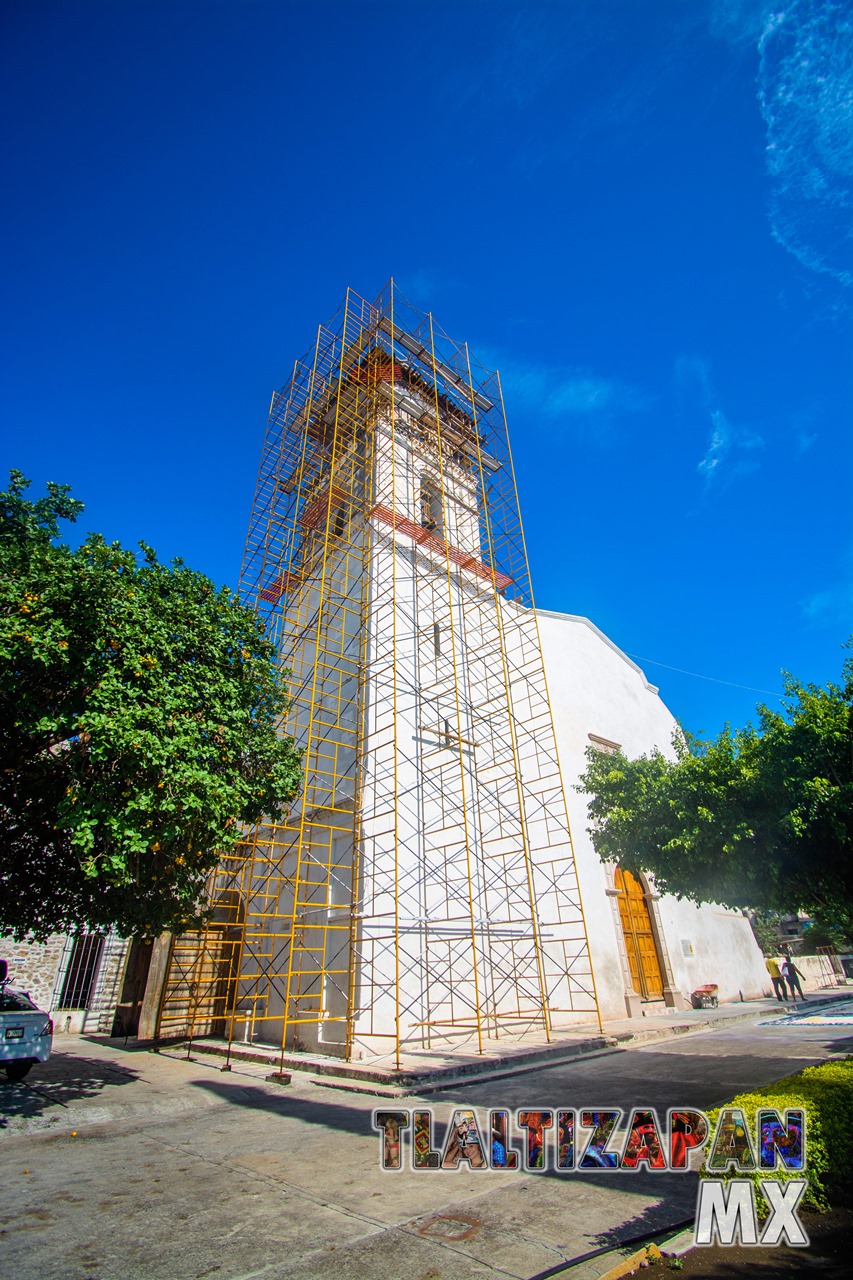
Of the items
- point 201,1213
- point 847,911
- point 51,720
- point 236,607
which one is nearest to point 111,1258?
point 201,1213

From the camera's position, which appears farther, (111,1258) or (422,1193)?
(422,1193)

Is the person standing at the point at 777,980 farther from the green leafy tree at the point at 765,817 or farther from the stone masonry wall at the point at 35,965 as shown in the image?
the stone masonry wall at the point at 35,965

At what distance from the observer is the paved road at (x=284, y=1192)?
143 inches

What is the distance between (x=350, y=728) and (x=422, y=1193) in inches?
380

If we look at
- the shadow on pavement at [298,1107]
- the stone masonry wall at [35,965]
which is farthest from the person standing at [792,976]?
the stone masonry wall at [35,965]

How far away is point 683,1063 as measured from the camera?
9.52 meters

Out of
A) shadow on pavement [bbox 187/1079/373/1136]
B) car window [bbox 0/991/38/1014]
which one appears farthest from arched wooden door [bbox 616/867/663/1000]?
car window [bbox 0/991/38/1014]

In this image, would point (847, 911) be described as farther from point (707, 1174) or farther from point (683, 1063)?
point (707, 1174)

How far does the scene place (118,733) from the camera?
7.01m

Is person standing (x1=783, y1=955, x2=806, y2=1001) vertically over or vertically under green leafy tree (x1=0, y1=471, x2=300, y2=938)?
under

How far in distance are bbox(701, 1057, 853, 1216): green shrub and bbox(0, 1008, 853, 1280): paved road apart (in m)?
0.69

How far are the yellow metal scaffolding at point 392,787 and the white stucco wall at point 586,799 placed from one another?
0.66 m

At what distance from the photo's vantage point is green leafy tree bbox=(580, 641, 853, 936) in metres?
8.35

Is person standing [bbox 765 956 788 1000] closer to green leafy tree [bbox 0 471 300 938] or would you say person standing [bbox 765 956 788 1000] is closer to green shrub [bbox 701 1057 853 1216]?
green shrub [bbox 701 1057 853 1216]
